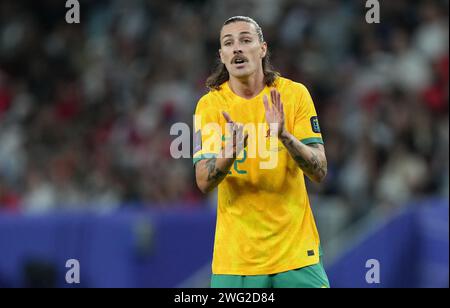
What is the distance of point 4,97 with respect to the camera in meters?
15.5

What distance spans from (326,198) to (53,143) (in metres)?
4.74

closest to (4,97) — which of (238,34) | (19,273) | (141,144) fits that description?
(141,144)

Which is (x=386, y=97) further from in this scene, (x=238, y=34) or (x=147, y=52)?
(x=238, y=34)

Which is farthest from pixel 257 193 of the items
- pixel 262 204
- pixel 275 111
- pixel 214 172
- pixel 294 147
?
pixel 275 111

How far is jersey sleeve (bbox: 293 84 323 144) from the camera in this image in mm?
5816

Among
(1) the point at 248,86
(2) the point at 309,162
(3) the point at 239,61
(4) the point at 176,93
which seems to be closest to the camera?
(2) the point at 309,162

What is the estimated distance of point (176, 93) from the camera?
44.0 feet

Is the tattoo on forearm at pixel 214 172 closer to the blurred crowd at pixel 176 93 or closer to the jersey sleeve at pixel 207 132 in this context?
the jersey sleeve at pixel 207 132

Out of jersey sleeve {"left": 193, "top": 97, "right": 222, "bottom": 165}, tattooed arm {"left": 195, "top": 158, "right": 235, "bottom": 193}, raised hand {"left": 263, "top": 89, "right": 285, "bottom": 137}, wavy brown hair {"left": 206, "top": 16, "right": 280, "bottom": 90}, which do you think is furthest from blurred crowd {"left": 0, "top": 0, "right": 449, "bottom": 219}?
raised hand {"left": 263, "top": 89, "right": 285, "bottom": 137}

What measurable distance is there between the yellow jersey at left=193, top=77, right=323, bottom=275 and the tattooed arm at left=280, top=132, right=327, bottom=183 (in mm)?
184

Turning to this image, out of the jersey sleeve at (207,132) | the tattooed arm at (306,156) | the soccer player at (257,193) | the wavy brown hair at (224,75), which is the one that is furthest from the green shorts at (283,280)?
the wavy brown hair at (224,75)

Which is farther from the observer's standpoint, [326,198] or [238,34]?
[326,198]

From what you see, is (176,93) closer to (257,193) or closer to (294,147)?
(257,193)

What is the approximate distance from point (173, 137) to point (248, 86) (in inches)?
259
